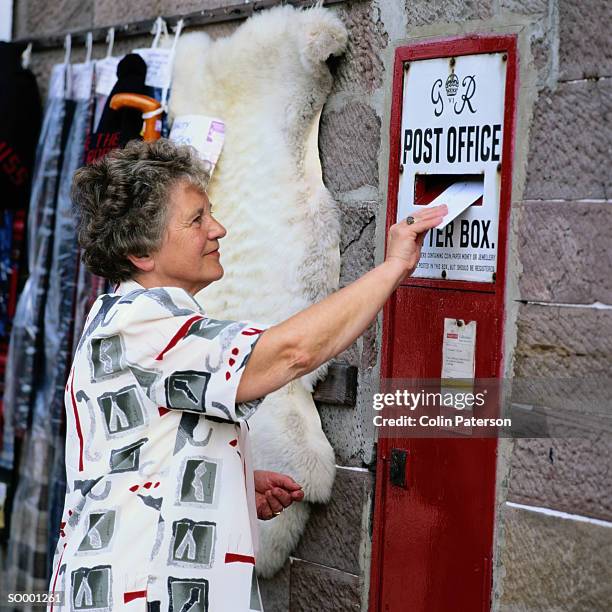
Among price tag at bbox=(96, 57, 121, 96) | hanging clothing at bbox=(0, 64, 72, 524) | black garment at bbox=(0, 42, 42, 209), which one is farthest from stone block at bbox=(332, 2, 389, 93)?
black garment at bbox=(0, 42, 42, 209)

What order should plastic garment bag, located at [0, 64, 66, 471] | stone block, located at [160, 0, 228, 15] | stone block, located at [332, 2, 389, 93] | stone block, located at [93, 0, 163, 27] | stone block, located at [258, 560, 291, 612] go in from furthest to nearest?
plastic garment bag, located at [0, 64, 66, 471]
stone block, located at [93, 0, 163, 27]
stone block, located at [160, 0, 228, 15]
stone block, located at [258, 560, 291, 612]
stone block, located at [332, 2, 389, 93]

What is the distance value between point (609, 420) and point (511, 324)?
332mm

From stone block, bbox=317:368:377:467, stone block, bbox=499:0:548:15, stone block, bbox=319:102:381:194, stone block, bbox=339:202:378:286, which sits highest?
stone block, bbox=499:0:548:15

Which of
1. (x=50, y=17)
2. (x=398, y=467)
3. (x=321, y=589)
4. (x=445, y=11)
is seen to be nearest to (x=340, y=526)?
(x=321, y=589)

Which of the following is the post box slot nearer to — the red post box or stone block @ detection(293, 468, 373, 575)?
the red post box

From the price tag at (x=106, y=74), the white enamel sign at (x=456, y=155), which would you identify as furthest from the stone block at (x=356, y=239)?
the price tag at (x=106, y=74)

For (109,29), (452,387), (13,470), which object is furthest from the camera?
(13,470)

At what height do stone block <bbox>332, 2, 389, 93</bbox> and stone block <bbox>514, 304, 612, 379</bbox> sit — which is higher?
stone block <bbox>332, 2, 389, 93</bbox>

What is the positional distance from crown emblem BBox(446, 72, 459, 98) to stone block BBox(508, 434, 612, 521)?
2.88 ft

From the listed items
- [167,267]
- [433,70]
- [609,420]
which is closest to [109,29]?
[433,70]

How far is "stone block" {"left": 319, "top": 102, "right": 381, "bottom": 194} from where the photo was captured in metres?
2.73

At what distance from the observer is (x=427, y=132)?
8.35 feet

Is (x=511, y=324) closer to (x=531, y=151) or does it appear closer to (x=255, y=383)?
(x=531, y=151)

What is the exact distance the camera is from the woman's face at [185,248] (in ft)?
6.91
